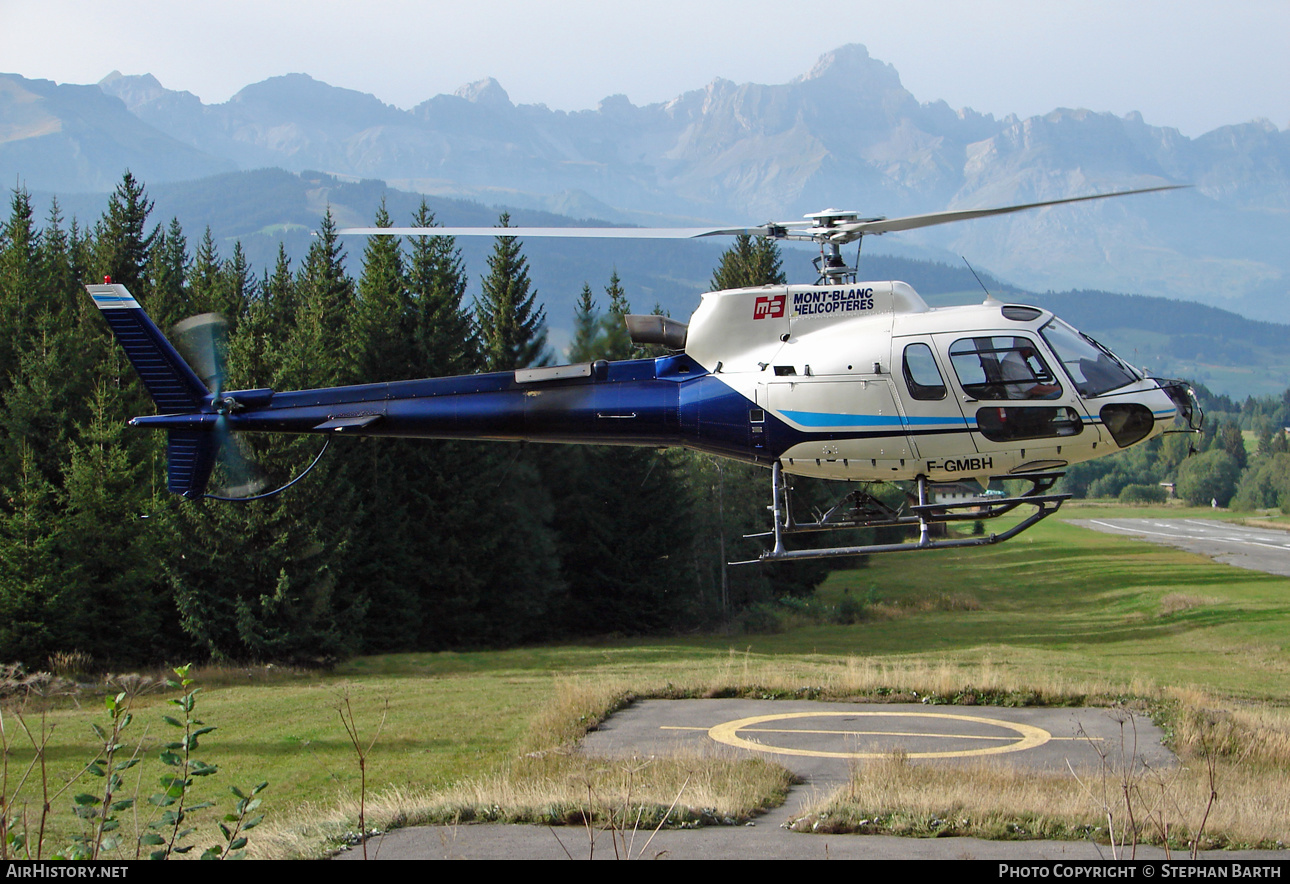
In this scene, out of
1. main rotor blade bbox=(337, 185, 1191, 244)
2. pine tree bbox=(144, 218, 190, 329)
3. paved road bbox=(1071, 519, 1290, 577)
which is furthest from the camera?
paved road bbox=(1071, 519, 1290, 577)

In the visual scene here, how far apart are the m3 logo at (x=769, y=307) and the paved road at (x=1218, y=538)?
63.8 meters

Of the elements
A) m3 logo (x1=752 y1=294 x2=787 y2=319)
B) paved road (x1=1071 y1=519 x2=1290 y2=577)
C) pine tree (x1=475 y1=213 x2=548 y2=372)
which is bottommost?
paved road (x1=1071 y1=519 x2=1290 y2=577)

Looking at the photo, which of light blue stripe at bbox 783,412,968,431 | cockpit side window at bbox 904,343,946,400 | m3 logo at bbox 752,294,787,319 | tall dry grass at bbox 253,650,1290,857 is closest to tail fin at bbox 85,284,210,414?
tall dry grass at bbox 253,650,1290,857

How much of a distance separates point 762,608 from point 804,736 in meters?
28.7

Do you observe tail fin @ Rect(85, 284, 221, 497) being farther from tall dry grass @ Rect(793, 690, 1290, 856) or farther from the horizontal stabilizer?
tall dry grass @ Rect(793, 690, 1290, 856)

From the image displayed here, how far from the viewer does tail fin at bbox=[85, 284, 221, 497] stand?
15.4 meters

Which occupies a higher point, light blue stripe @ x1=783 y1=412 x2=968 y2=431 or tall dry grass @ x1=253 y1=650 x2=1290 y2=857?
light blue stripe @ x1=783 y1=412 x2=968 y2=431

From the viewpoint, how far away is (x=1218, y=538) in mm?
93062

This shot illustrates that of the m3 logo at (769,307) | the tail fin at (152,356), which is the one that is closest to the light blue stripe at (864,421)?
the m3 logo at (769,307)

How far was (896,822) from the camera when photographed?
41.1 ft

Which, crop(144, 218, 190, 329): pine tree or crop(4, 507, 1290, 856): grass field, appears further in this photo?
crop(144, 218, 190, 329): pine tree

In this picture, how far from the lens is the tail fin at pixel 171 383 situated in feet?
50.5

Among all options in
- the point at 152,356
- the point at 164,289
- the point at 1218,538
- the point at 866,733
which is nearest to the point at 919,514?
the point at 866,733

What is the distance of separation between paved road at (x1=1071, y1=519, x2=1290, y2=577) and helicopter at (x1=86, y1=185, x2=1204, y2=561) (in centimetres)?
6237
